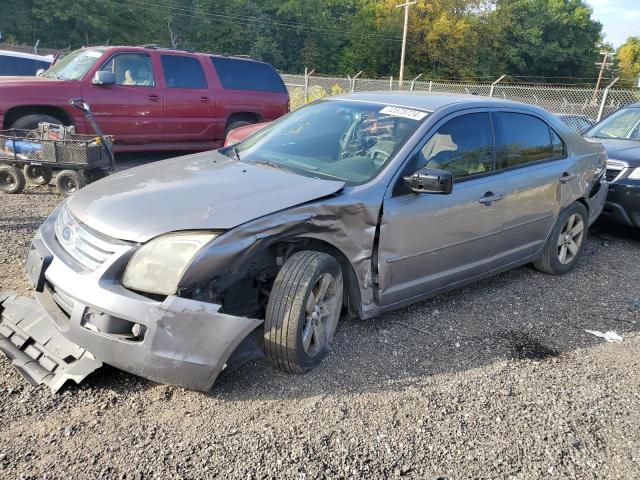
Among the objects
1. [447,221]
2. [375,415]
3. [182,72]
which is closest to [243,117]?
[182,72]

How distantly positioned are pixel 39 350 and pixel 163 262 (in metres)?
0.98

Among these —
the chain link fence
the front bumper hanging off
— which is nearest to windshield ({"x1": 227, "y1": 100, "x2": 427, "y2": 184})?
the front bumper hanging off

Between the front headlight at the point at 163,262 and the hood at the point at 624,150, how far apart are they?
575cm

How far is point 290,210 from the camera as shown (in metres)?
3.00

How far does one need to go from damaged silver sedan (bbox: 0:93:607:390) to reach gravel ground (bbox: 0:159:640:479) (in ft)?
0.64

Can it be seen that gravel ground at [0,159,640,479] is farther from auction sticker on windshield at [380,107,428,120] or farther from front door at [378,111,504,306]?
auction sticker on windshield at [380,107,428,120]

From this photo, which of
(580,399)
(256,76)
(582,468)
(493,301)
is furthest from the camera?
(256,76)

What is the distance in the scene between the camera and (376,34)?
55031mm

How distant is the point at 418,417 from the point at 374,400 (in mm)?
260

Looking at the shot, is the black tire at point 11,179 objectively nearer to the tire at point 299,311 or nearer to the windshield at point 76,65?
the windshield at point 76,65

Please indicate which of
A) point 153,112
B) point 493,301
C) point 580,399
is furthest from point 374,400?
point 153,112

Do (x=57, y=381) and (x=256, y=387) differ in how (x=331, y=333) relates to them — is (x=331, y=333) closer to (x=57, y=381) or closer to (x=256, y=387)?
(x=256, y=387)

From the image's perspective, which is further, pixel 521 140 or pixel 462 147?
pixel 521 140

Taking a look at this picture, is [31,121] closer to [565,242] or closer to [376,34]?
[565,242]
